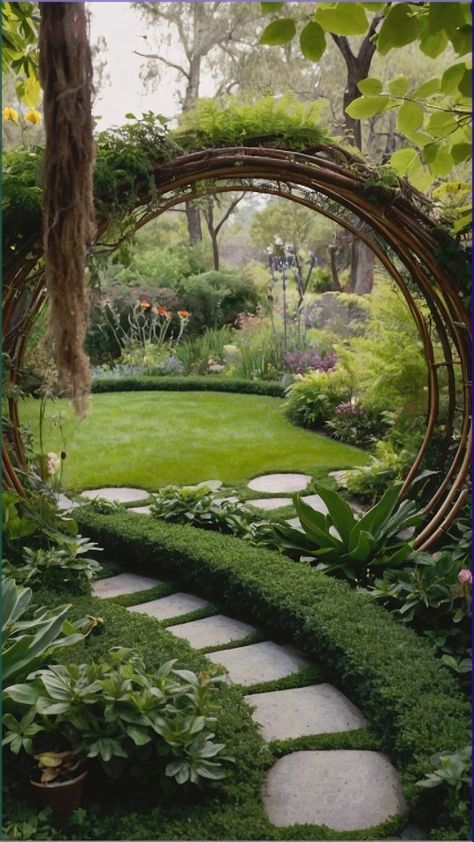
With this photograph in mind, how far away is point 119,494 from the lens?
208 inches

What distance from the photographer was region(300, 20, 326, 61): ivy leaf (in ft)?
4.63

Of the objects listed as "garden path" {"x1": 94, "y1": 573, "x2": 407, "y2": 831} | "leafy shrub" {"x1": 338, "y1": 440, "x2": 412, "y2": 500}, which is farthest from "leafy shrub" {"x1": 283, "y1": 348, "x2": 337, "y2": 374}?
"garden path" {"x1": 94, "y1": 573, "x2": 407, "y2": 831}

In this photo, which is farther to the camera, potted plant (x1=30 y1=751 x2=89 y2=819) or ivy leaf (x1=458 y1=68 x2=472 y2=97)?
potted plant (x1=30 y1=751 x2=89 y2=819)

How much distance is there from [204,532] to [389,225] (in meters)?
1.67

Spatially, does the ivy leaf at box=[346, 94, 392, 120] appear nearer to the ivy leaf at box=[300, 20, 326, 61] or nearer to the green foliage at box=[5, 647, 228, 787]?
the ivy leaf at box=[300, 20, 326, 61]

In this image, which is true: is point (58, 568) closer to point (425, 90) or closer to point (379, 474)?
point (379, 474)

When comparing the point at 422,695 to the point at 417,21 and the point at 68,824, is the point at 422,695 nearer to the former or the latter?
the point at 68,824

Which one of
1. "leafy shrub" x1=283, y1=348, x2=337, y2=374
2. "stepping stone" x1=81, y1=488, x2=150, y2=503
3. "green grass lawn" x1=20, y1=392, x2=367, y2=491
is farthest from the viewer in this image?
"leafy shrub" x1=283, y1=348, x2=337, y2=374

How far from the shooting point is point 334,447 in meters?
6.41

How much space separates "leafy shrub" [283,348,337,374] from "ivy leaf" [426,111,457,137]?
Answer: 6.68m

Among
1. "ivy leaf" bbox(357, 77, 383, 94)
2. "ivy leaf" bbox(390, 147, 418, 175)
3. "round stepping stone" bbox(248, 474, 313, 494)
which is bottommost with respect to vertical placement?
"round stepping stone" bbox(248, 474, 313, 494)

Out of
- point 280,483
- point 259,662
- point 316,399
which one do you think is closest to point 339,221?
point 259,662

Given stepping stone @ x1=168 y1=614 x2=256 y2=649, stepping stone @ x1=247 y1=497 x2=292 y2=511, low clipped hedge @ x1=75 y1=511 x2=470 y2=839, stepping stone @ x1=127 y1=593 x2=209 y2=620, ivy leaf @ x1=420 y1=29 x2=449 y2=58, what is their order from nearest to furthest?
ivy leaf @ x1=420 y1=29 x2=449 y2=58 < low clipped hedge @ x1=75 y1=511 x2=470 y2=839 < stepping stone @ x1=168 y1=614 x2=256 y2=649 < stepping stone @ x1=127 y1=593 x2=209 y2=620 < stepping stone @ x1=247 y1=497 x2=292 y2=511

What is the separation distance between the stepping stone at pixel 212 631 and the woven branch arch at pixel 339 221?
3.12 ft
